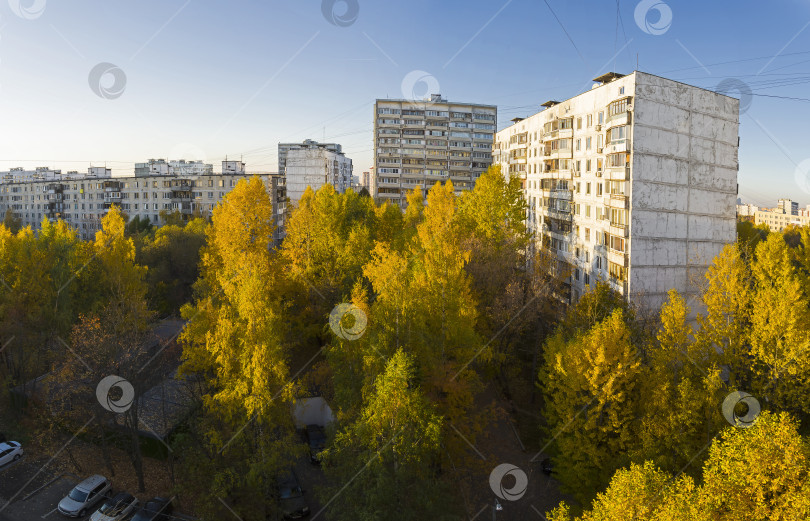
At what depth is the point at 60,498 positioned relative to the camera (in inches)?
919

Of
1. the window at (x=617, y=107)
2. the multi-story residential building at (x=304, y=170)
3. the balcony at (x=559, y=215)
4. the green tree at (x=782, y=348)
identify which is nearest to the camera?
the green tree at (x=782, y=348)

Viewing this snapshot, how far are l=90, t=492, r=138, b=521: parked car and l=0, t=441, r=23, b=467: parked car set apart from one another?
7913mm

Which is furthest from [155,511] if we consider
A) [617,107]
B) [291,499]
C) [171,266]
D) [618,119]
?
[617,107]

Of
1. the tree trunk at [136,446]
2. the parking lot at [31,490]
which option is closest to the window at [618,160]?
the tree trunk at [136,446]

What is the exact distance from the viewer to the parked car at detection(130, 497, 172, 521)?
21.2 meters

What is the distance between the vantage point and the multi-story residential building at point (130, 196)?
7781 centimetres

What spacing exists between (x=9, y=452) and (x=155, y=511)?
11510 millimetres

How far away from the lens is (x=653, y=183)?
115 ft

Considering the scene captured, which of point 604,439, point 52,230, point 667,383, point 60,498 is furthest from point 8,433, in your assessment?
point 667,383

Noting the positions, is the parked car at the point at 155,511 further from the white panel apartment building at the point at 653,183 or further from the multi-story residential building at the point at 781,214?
the multi-story residential building at the point at 781,214

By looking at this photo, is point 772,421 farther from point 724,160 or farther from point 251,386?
point 724,160

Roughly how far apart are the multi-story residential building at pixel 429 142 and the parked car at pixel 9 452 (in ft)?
224

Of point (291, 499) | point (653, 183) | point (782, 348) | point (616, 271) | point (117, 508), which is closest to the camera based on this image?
point (117, 508)

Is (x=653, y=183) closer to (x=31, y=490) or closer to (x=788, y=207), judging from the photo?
(x=31, y=490)
